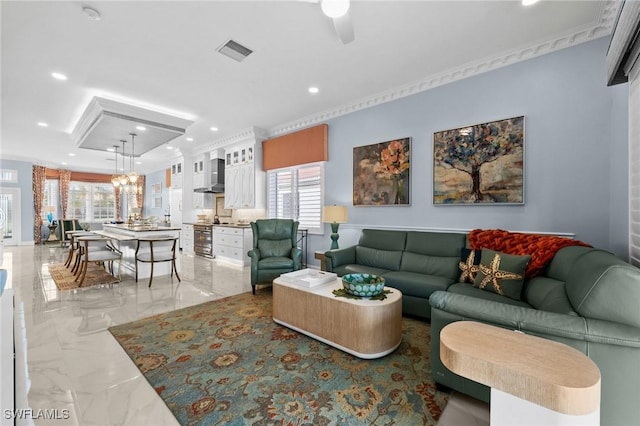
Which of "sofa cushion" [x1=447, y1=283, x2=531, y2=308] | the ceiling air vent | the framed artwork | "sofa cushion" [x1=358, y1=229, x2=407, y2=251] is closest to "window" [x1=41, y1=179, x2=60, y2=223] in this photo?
the ceiling air vent

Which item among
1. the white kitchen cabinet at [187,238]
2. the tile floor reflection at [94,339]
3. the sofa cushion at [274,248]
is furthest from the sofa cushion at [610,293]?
the white kitchen cabinet at [187,238]

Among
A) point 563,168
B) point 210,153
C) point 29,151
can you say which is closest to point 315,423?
point 563,168

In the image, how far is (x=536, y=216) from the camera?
308cm

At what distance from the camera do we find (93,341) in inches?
99.0

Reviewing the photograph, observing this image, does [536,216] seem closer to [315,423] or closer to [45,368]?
[315,423]

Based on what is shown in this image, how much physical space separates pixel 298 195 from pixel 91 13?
3847 millimetres

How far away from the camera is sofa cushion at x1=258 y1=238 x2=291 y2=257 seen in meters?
4.28

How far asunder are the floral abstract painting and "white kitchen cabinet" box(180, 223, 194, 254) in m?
5.37

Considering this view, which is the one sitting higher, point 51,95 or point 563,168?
point 51,95

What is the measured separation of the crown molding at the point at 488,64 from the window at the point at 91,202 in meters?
11.0

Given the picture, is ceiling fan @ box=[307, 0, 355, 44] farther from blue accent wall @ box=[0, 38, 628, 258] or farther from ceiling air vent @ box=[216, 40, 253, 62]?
blue accent wall @ box=[0, 38, 628, 258]

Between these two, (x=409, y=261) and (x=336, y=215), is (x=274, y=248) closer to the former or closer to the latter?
(x=336, y=215)

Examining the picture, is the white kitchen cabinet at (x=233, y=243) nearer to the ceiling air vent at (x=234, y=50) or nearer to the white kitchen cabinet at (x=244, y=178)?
the white kitchen cabinet at (x=244, y=178)

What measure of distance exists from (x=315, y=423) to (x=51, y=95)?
5.75 meters
